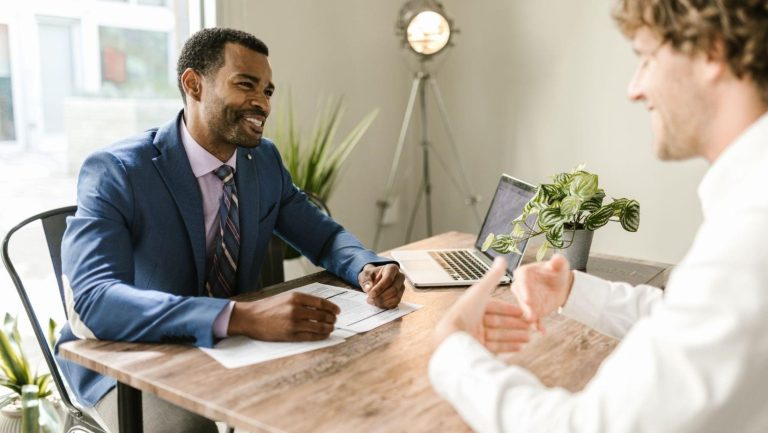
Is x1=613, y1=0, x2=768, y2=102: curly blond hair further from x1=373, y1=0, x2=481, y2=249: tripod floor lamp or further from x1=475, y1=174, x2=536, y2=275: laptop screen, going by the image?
x1=373, y1=0, x2=481, y2=249: tripod floor lamp

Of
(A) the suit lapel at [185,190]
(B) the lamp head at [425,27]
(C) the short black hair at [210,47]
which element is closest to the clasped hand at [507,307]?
(A) the suit lapel at [185,190]

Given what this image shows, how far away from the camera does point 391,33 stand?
379 centimetres

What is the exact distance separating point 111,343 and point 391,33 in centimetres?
282

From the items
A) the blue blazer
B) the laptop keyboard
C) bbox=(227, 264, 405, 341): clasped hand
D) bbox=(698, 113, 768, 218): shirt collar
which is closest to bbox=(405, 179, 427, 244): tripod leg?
the laptop keyboard

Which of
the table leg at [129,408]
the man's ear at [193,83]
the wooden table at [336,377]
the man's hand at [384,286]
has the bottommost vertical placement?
the table leg at [129,408]

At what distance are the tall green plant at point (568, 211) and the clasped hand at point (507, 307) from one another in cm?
50

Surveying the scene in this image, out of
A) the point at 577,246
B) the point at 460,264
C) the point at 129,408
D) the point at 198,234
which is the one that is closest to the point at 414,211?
the point at 460,264

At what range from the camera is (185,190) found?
165 centimetres

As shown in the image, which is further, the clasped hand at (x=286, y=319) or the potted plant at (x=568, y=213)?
the potted plant at (x=568, y=213)

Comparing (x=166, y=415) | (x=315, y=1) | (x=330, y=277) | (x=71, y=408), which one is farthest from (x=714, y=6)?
(x=315, y=1)

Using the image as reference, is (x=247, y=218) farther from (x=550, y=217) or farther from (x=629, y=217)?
(x=629, y=217)

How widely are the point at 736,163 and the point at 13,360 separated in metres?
2.04

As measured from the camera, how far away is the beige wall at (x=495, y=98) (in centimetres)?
327

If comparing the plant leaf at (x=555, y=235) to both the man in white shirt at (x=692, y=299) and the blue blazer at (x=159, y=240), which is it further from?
the man in white shirt at (x=692, y=299)
